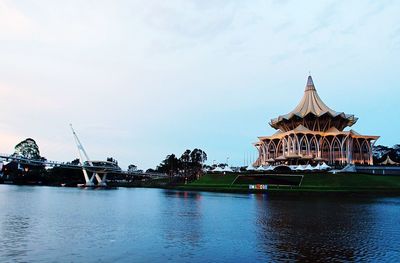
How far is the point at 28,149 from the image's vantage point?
5674 inches

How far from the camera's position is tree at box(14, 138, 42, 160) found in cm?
14262

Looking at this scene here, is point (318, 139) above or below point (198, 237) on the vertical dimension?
above

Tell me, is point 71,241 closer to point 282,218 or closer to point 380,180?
point 282,218

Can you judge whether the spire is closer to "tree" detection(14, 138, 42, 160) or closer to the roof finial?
the roof finial

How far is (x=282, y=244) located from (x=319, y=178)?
52.5m

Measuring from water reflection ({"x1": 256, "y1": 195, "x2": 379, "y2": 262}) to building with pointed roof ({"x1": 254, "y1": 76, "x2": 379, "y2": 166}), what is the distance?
66.1 metres

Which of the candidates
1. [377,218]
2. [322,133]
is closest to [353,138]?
[322,133]

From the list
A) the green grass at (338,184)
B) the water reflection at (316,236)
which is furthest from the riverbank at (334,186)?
the water reflection at (316,236)

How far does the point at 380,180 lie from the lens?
64625 millimetres

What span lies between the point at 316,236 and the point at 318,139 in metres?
83.0

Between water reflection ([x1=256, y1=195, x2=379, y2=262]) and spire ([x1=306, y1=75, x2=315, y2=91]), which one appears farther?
spire ([x1=306, y1=75, x2=315, y2=91])

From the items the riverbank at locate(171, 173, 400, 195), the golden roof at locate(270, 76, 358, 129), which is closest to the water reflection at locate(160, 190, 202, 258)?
the riverbank at locate(171, 173, 400, 195)

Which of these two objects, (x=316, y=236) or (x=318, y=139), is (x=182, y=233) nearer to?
(x=316, y=236)

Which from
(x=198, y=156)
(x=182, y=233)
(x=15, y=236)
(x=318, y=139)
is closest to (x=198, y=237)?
(x=182, y=233)
